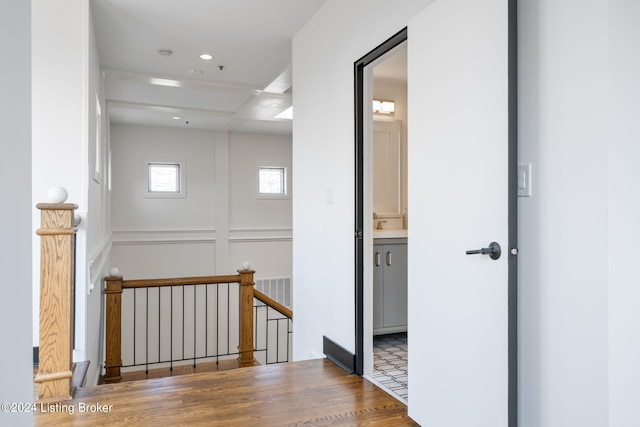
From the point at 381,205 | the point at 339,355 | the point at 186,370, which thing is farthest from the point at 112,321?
the point at 381,205

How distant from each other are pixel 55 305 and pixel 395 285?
2.44m

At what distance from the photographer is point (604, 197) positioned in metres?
1.36

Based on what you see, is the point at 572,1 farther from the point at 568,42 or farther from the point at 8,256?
the point at 8,256

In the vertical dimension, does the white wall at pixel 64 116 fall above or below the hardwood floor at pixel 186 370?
above

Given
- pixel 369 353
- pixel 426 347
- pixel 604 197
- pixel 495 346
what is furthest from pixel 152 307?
pixel 604 197

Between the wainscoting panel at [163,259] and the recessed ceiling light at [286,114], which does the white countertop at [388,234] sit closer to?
the recessed ceiling light at [286,114]

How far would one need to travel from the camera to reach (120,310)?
168 inches

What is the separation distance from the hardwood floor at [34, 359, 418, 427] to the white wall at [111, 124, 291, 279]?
17.9 ft

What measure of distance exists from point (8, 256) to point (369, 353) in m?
2.40

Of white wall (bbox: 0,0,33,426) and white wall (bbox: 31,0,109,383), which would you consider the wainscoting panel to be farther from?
white wall (bbox: 0,0,33,426)

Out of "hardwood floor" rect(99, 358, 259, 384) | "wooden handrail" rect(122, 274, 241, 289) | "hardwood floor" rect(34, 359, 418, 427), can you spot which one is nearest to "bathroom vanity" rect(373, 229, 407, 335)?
"hardwood floor" rect(34, 359, 418, 427)

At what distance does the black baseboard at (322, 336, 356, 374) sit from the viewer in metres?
2.94

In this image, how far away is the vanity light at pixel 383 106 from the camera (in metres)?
4.39

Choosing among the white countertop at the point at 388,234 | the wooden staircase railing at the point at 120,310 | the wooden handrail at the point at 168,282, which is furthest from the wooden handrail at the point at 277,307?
the white countertop at the point at 388,234
